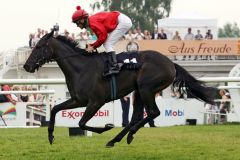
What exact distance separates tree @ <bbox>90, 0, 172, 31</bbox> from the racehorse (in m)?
50.3

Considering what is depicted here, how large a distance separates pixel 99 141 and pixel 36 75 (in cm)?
1924

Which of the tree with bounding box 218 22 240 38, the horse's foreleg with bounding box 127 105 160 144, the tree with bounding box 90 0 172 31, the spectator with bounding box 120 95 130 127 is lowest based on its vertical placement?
the tree with bounding box 218 22 240 38

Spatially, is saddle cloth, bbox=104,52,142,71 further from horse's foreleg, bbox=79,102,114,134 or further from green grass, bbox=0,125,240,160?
green grass, bbox=0,125,240,160

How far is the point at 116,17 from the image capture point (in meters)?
9.99

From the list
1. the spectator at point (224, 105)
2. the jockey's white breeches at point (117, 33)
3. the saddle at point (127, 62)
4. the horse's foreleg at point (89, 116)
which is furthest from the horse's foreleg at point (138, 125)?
the spectator at point (224, 105)

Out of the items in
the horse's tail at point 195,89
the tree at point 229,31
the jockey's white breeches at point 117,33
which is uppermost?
the jockey's white breeches at point 117,33

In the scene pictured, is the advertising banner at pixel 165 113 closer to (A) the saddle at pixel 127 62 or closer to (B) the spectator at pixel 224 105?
(B) the spectator at pixel 224 105

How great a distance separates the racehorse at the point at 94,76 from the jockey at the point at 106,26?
0.14 meters

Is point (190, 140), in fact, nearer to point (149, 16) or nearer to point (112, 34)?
point (112, 34)

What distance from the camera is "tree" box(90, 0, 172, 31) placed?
60562 mm

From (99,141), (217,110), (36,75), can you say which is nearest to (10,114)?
(217,110)

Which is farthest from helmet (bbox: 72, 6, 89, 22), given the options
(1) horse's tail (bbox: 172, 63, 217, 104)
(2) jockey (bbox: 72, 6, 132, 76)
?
(1) horse's tail (bbox: 172, 63, 217, 104)

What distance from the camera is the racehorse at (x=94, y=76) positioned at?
9484mm

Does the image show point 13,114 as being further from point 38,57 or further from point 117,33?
point 117,33
